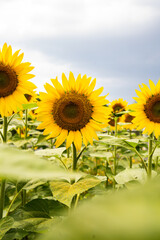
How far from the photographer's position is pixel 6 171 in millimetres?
169

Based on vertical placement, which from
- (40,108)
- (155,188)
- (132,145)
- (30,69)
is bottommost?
(132,145)

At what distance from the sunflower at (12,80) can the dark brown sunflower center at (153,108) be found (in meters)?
1.15

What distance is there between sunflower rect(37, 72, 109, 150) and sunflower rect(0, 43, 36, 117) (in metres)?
0.27

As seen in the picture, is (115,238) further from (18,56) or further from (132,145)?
(18,56)

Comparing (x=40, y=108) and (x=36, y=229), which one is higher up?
(x=40, y=108)

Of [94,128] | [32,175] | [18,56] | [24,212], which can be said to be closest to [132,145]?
[94,128]

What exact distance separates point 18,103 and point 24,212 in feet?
3.12

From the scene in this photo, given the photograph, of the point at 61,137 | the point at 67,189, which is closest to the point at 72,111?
the point at 61,137

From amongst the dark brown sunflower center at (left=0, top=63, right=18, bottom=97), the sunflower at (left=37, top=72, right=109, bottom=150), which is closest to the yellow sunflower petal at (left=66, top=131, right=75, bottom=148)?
the sunflower at (left=37, top=72, right=109, bottom=150)

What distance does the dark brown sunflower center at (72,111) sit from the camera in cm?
185

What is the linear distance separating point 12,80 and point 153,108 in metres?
1.38

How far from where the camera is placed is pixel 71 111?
187cm

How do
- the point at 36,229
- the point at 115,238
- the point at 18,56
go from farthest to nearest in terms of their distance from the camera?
the point at 18,56, the point at 36,229, the point at 115,238

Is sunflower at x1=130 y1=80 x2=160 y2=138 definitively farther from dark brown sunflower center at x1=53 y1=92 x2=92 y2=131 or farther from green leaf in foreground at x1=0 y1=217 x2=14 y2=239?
green leaf in foreground at x1=0 y1=217 x2=14 y2=239
